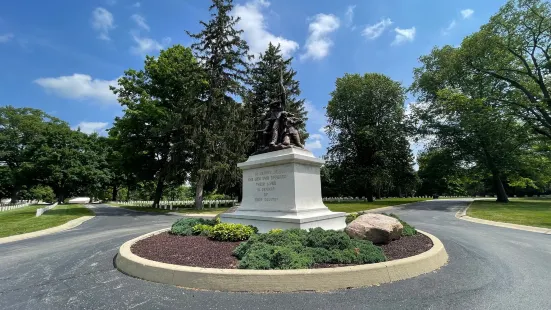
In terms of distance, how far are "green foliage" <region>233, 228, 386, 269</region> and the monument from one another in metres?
1.31

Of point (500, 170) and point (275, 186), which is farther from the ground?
point (500, 170)

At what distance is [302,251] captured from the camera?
5.57 meters

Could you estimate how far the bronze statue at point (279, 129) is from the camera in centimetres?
970

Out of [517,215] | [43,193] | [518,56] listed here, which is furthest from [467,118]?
[43,193]

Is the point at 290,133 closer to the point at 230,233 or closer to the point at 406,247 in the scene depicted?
the point at 230,233

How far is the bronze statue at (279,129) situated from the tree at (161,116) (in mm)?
15530

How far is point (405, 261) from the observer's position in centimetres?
507

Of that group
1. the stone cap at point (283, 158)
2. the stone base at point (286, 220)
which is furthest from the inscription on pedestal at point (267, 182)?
the stone base at point (286, 220)

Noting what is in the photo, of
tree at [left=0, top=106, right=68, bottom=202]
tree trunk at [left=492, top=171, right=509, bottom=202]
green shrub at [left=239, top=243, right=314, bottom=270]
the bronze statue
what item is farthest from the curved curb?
tree at [left=0, top=106, right=68, bottom=202]

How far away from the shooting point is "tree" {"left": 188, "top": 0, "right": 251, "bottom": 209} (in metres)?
25.4

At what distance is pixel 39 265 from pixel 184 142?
19018 millimetres

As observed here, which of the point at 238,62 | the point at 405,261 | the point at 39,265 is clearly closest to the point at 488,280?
the point at 405,261

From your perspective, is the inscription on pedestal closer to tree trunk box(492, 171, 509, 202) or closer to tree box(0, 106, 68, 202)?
tree trunk box(492, 171, 509, 202)

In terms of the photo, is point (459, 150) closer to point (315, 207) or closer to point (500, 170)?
point (500, 170)
